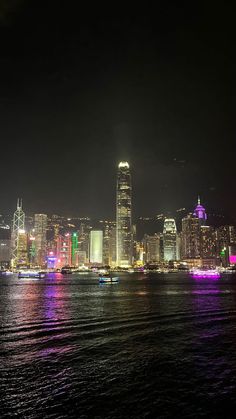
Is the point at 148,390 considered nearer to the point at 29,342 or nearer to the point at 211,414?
the point at 211,414

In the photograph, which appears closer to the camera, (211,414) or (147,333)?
(211,414)

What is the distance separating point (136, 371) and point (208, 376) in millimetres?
4229

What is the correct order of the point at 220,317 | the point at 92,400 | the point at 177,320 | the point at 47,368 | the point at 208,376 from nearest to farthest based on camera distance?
the point at 92,400
the point at 208,376
the point at 47,368
the point at 177,320
the point at 220,317

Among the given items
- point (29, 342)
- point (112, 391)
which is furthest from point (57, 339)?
point (112, 391)

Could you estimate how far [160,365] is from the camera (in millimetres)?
23906

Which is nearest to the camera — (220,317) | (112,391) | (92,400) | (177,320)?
(92,400)

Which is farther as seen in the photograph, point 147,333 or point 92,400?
point 147,333

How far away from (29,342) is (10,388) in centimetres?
1208

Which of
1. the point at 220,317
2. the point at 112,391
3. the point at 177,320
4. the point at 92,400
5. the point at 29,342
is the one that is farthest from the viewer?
the point at 220,317

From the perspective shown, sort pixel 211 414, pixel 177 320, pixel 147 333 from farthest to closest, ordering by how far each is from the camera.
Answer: pixel 177 320 < pixel 147 333 < pixel 211 414

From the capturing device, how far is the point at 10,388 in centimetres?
1911

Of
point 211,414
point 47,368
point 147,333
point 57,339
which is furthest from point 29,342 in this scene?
point 211,414

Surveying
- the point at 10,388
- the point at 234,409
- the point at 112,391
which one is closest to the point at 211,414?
the point at 234,409

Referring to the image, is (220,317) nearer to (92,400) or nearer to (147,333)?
(147,333)
